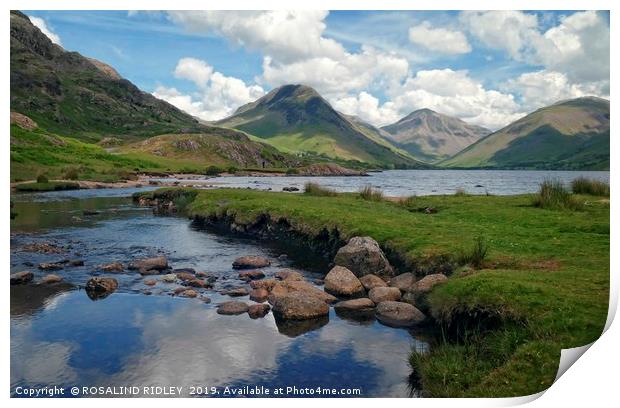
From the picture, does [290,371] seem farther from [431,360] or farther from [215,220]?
[215,220]

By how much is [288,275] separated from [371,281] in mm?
5491

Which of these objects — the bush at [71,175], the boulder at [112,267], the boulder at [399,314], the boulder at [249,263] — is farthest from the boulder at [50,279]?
the bush at [71,175]

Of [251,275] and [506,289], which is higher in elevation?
[506,289]

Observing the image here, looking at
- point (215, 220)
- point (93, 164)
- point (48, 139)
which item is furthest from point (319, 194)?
point (48, 139)

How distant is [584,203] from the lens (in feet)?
126

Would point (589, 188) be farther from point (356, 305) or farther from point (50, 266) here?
point (50, 266)

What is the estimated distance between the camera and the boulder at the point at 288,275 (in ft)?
89.2

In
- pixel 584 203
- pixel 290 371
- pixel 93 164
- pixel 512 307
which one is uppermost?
pixel 93 164

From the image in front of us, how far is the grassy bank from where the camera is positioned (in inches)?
571

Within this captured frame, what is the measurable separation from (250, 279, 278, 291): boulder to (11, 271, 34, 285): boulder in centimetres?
1330

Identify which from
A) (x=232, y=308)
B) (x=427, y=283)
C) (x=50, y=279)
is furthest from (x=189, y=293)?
(x=427, y=283)

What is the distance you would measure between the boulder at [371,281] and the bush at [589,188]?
1219 inches

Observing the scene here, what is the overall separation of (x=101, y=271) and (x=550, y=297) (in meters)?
25.9

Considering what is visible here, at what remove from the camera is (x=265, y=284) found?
2570 cm
